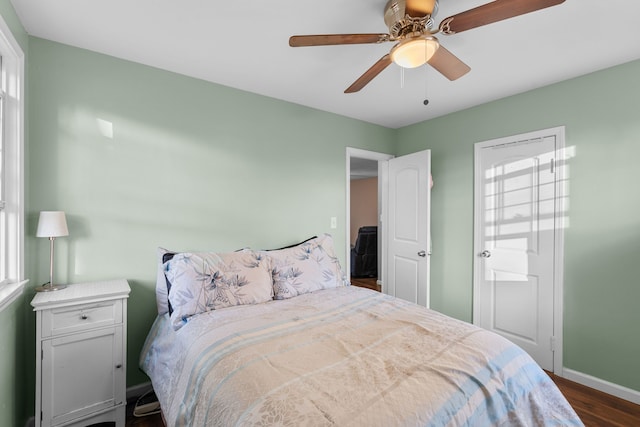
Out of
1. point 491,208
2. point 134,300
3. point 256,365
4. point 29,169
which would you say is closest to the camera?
point 256,365

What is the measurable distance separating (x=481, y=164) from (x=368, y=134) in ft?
4.21

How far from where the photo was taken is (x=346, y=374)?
1174mm

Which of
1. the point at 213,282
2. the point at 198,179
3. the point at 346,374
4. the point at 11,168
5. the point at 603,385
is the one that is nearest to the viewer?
the point at 346,374

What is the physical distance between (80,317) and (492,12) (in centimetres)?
257

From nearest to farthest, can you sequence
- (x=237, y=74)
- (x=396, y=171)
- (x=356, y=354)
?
(x=356, y=354), (x=237, y=74), (x=396, y=171)

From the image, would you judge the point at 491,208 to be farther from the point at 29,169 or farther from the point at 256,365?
the point at 29,169

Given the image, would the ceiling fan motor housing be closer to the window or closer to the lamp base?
the window

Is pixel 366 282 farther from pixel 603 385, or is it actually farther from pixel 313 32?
pixel 313 32

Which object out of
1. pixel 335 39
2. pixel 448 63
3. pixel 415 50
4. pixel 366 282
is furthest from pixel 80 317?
pixel 366 282

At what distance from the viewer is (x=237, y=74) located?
2332mm

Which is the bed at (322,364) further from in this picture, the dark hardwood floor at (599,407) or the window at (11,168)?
the dark hardwood floor at (599,407)

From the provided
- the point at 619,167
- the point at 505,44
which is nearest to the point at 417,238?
the point at 619,167

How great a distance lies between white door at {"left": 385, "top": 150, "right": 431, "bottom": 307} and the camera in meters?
3.08

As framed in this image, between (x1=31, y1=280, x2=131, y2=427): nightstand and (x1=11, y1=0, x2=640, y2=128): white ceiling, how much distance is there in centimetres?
159
